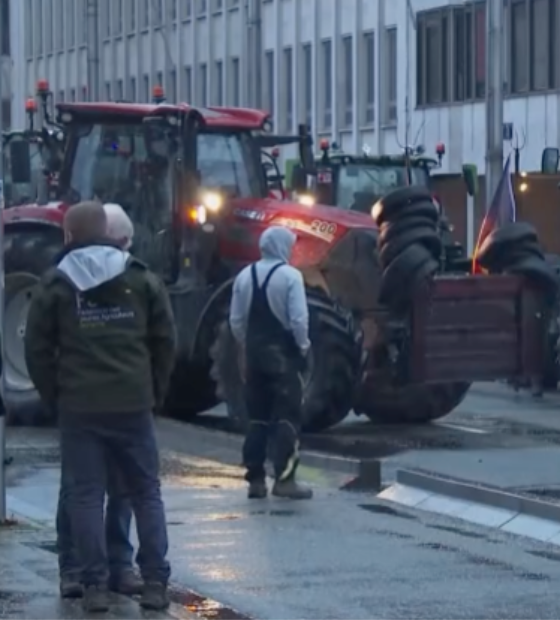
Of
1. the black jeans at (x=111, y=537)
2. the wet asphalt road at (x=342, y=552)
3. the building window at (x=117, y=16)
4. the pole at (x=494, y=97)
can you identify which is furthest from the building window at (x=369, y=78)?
the black jeans at (x=111, y=537)

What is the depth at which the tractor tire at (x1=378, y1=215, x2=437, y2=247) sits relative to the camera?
17328 millimetres

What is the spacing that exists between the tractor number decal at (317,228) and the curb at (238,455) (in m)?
1.92

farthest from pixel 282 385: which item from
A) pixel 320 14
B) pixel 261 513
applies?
pixel 320 14

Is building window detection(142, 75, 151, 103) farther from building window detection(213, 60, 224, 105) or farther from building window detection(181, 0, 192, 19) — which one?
building window detection(213, 60, 224, 105)

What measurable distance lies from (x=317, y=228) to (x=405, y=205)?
4.86ft

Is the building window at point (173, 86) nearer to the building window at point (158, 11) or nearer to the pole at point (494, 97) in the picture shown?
the building window at point (158, 11)

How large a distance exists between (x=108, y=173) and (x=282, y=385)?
6.68m

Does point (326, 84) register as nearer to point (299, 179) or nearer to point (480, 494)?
point (299, 179)

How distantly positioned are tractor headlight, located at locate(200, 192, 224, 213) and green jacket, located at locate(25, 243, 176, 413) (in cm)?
978

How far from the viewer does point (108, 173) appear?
786 inches

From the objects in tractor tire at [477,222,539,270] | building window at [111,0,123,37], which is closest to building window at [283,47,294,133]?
building window at [111,0,123,37]

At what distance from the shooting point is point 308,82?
5328 cm

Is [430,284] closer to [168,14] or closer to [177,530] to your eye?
[177,530]

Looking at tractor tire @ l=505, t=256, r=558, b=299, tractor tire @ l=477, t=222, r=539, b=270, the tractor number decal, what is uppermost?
the tractor number decal
